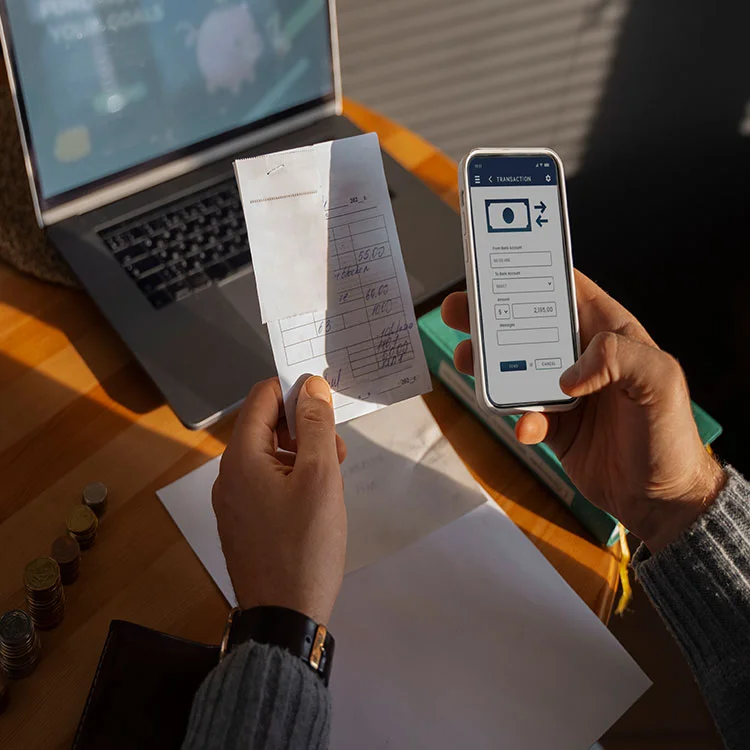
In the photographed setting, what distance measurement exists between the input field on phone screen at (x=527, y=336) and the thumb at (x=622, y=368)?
41mm

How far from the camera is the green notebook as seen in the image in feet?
2.13

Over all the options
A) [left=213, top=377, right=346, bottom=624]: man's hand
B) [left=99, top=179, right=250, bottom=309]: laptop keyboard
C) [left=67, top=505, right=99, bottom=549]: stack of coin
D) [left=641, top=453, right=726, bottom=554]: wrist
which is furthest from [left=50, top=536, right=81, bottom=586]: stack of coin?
[left=641, top=453, right=726, bottom=554]: wrist

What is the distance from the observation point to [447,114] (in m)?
1.30

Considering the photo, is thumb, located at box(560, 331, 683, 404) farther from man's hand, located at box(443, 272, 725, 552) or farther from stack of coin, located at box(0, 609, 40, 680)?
stack of coin, located at box(0, 609, 40, 680)

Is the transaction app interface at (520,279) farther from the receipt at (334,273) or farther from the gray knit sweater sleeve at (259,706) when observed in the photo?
the gray knit sweater sleeve at (259,706)

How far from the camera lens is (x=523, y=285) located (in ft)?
1.97

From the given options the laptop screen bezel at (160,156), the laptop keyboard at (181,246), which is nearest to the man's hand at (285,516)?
the laptop keyboard at (181,246)

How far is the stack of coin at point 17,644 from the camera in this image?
521 mm

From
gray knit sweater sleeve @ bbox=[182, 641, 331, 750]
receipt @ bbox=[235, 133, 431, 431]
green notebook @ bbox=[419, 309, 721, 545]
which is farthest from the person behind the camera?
green notebook @ bbox=[419, 309, 721, 545]

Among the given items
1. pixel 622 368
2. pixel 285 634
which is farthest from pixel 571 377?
pixel 285 634

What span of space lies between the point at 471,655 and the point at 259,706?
20 cm

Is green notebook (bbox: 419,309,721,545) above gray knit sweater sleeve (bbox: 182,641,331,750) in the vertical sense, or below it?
below

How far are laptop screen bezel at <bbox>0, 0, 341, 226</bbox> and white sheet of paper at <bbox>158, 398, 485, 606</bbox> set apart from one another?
11.5 inches

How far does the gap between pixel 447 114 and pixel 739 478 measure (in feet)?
2.89
